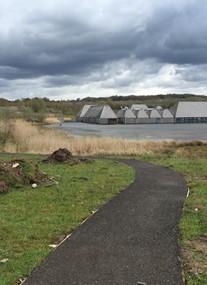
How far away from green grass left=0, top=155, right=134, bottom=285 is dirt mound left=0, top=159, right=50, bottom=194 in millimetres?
330

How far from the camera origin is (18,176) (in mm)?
11891

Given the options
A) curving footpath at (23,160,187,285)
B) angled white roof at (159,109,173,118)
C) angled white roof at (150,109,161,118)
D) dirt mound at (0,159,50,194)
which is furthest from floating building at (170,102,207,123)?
curving footpath at (23,160,187,285)

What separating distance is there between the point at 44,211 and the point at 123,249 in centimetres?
304

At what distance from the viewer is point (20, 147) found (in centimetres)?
2820

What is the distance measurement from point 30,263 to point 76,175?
337 inches

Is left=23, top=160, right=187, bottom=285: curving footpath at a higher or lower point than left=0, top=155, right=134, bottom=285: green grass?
higher

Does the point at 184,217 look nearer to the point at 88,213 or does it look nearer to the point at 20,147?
the point at 88,213

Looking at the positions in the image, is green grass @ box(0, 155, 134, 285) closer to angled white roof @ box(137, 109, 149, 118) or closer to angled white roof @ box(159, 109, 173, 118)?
angled white roof @ box(137, 109, 149, 118)

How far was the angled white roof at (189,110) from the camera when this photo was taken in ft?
416

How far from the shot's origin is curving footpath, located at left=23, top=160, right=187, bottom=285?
16.8 feet

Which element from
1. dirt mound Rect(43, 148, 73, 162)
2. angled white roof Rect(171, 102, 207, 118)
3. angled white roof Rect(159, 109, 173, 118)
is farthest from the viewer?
angled white roof Rect(159, 109, 173, 118)

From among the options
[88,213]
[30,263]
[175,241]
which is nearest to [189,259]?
[175,241]

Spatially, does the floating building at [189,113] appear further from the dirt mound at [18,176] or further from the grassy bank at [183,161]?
the dirt mound at [18,176]

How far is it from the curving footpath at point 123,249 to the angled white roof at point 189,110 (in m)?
119
